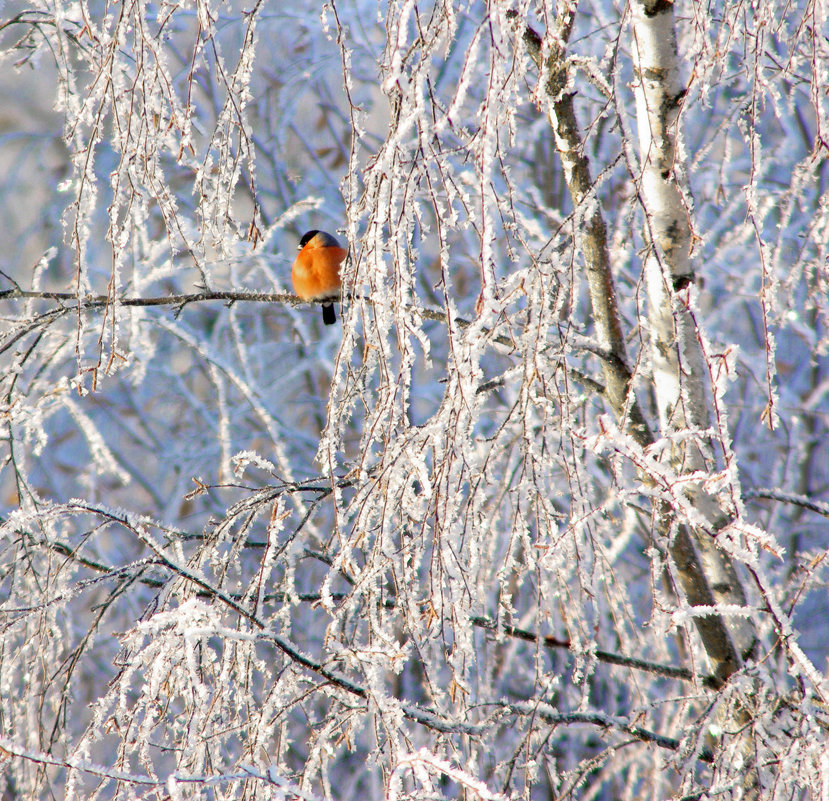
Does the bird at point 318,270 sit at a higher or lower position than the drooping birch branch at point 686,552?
higher

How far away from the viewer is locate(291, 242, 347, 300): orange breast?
280 cm

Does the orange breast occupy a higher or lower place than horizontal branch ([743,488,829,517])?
higher

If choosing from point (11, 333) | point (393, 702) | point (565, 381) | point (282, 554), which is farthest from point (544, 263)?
point (11, 333)

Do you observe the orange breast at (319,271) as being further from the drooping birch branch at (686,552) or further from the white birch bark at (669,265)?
the white birch bark at (669,265)

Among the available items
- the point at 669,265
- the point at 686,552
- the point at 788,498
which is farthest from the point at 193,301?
the point at 788,498

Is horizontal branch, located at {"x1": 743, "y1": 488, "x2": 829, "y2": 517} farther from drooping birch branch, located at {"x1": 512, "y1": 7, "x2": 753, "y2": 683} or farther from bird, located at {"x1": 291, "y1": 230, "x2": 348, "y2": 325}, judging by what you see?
bird, located at {"x1": 291, "y1": 230, "x2": 348, "y2": 325}

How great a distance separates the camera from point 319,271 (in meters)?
2.80

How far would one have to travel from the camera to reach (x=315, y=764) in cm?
120

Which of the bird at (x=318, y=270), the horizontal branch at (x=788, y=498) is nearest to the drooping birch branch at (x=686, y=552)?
the horizontal branch at (x=788, y=498)

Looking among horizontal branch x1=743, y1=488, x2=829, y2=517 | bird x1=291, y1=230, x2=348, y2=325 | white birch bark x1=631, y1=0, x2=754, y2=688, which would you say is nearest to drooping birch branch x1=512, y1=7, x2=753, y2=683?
white birch bark x1=631, y1=0, x2=754, y2=688

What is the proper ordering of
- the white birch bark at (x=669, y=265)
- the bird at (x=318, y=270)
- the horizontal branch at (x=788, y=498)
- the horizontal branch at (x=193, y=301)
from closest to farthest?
the white birch bark at (x=669, y=265), the horizontal branch at (x=193, y=301), the horizontal branch at (x=788, y=498), the bird at (x=318, y=270)

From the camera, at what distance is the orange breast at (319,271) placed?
2.80 metres

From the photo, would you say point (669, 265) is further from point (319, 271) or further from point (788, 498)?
point (319, 271)

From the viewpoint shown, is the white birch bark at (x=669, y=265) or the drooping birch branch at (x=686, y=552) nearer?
the white birch bark at (x=669, y=265)
